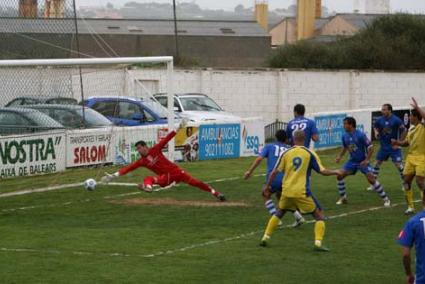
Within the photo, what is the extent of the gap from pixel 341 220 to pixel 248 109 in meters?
28.2

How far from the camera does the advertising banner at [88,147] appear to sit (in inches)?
1064

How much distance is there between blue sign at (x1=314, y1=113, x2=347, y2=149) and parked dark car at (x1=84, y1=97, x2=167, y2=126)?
21.2 feet

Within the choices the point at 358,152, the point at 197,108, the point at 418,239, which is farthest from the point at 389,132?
the point at 197,108

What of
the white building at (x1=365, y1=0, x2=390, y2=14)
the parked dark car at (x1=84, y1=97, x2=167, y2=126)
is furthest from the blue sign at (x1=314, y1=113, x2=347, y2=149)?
the white building at (x1=365, y1=0, x2=390, y2=14)

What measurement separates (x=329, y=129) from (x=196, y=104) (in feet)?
16.1

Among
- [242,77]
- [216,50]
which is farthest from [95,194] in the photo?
→ [216,50]

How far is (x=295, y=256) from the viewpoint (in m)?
15.0

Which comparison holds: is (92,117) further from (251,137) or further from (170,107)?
(251,137)

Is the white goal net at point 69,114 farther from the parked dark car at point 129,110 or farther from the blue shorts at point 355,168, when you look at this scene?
the blue shorts at point 355,168

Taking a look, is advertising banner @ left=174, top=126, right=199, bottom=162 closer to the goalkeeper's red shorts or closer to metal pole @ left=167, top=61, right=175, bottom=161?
metal pole @ left=167, top=61, right=175, bottom=161

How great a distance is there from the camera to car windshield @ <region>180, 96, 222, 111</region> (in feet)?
125

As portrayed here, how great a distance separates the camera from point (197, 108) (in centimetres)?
3812

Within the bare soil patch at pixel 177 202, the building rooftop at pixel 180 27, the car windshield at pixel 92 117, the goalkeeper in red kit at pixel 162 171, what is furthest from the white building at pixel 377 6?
the goalkeeper in red kit at pixel 162 171

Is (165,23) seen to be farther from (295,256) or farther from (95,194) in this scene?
(295,256)
